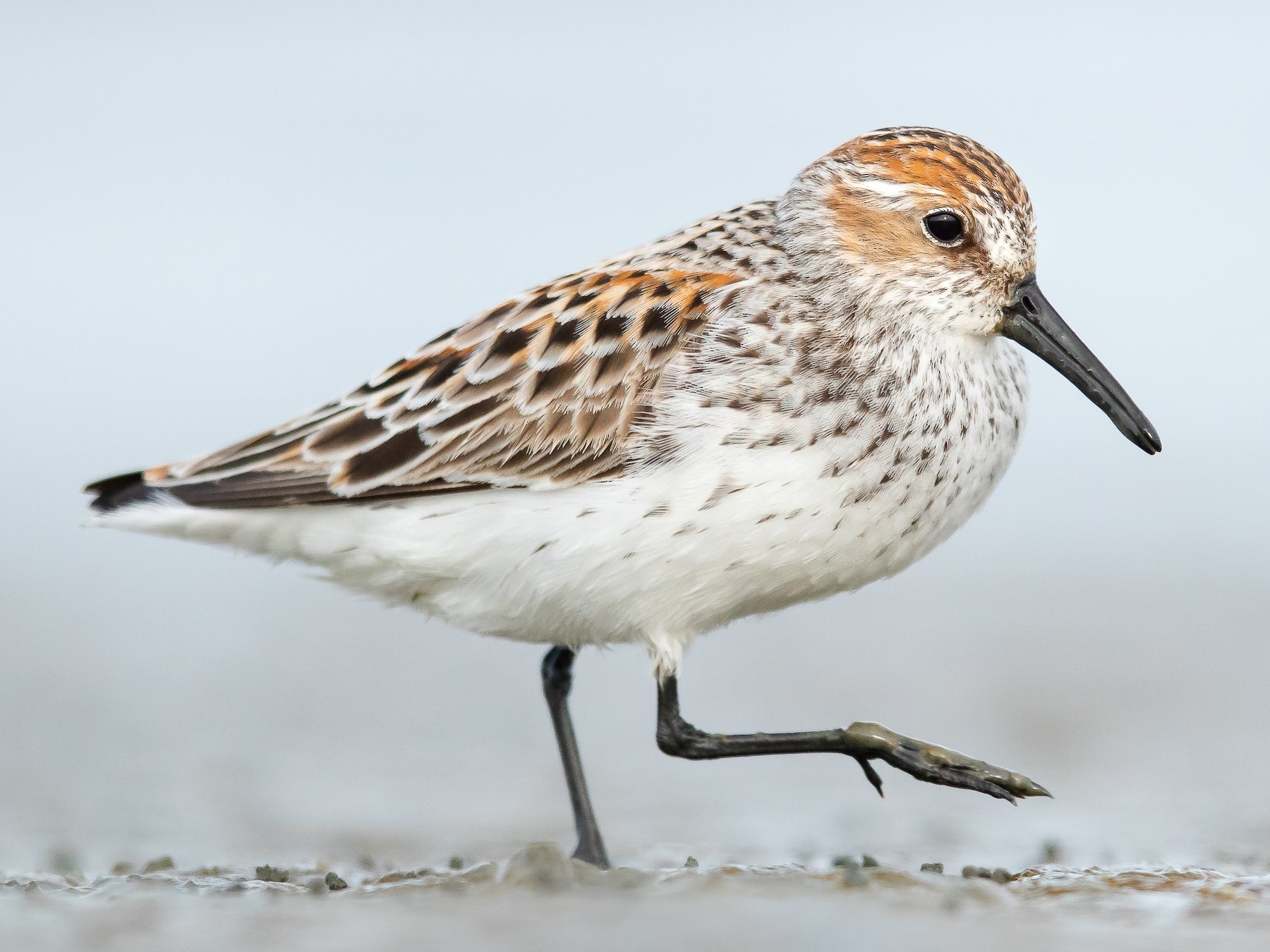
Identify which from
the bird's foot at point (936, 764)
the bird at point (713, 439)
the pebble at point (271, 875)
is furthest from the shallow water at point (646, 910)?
the bird at point (713, 439)

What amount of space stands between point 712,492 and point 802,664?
4.73 meters

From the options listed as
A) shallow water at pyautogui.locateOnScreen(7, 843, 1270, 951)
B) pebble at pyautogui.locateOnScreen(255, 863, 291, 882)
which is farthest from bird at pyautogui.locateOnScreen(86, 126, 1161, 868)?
pebble at pyautogui.locateOnScreen(255, 863, 291, 882)

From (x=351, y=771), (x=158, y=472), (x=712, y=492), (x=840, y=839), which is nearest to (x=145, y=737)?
(x=351, y=771)

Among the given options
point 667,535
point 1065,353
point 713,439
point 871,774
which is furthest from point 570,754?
point 1065,353

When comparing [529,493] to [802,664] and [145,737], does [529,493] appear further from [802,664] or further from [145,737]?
[802,664]

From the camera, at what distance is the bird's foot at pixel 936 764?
5066mm

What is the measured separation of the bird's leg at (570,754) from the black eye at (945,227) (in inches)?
77.8

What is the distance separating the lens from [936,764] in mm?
5141

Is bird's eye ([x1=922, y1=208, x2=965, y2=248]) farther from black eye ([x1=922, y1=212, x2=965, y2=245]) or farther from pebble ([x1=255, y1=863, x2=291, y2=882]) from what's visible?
pebble ([x1=255, y1=863, x2=291, y2=882])

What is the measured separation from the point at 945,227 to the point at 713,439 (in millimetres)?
1035

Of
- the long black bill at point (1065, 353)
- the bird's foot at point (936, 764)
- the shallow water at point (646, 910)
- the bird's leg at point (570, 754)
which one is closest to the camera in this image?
the shallow water at point (646, 910)

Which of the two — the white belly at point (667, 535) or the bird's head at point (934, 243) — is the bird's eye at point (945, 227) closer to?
the bird's head at point (934, 243)

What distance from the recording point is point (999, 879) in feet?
16.4

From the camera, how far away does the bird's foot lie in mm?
5066
